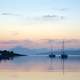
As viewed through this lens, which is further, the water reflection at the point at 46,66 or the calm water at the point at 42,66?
the water reflection at the point at 46,66

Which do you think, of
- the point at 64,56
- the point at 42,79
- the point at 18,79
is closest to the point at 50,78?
the point at 42,79

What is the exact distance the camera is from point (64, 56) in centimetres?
7288

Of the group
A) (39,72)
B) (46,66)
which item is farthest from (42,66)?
(39,72)

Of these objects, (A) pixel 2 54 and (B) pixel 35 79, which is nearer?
(B) pixel 35 79

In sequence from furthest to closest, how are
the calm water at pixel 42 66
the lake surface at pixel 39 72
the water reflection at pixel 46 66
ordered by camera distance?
1. the water reflection at pixel 46 66
2. the calm water at pixel 42 66
3. the lake surface at pixel 39 72

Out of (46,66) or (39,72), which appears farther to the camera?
(46,66)

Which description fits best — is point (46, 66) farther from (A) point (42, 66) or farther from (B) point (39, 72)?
(B) point (39, 72)

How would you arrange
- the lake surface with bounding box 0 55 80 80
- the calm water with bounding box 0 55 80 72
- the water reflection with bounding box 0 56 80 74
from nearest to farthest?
the lake surface with bounding box 0 55 80 80 < the calm water with bounding box 0 55 80 72 < the water reflection with bounding box 0 56 80 74

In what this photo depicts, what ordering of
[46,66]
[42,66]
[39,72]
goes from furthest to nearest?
[46,66] < [42,66] < [39,72]

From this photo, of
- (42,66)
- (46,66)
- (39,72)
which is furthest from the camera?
(46,66)

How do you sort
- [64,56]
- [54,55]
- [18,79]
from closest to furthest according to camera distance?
[18,79], [64,56], [54,55]

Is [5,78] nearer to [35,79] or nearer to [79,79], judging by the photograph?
[35,79]

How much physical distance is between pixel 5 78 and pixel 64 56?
5418 cm

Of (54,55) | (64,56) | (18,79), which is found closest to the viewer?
(18,79)
